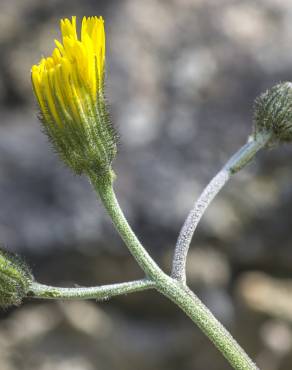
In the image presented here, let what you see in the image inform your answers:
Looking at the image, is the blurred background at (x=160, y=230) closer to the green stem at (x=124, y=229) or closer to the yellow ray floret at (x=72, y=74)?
the green stem at (x=124, y=229)

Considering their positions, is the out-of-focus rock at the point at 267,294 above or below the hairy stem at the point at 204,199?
above

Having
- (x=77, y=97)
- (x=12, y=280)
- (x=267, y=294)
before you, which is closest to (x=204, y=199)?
(x=77, y=97)

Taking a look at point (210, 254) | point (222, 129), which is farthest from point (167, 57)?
point (210, 254)

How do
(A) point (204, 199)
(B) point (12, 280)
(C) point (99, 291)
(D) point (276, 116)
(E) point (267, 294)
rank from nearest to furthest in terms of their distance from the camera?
(C) point (99, 291) → (B) point (12, 280) → (A) point (204, 199) → (D) point (276, 116) → (E) point (267, 294)

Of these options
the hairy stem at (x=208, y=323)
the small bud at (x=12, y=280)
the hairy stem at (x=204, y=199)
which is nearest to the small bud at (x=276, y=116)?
the hairy stem at (x=204, y=199)

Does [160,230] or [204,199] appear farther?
[160,230]

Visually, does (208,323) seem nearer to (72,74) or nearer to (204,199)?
(204,199)
